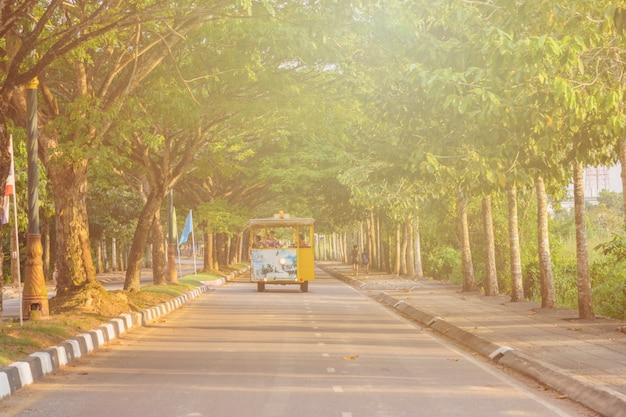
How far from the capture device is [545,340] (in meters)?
16.0

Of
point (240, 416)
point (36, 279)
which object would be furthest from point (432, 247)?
point (240, 416)

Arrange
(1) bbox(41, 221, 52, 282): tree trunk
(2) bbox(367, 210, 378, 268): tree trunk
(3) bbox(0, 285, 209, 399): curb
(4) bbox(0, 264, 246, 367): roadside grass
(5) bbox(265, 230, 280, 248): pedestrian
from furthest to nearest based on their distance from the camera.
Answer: (2) bbox(367, 210, 378, 268): tree trunk → (1) bbox(41, 221, 52, 282): tree trunk → (5) bbox(265, 230, 280, 248): pedestrian → (4) bbox(0, 264, 246, 367): roadside grass → (3) bbox(0, 285, 209, 399): curb

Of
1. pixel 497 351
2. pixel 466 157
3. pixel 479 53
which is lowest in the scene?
pixel 497 351

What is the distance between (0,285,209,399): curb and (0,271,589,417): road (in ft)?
0.57

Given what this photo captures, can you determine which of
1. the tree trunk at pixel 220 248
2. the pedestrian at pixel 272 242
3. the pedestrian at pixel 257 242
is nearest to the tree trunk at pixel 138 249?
the pedestrian at pixel 272 242

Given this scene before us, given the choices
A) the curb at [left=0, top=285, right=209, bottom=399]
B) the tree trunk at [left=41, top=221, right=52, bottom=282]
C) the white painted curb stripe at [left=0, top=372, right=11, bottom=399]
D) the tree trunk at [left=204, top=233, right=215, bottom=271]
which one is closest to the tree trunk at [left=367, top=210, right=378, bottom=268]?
the tree trunk at [left=204, top=233, right=215, bottom=271]

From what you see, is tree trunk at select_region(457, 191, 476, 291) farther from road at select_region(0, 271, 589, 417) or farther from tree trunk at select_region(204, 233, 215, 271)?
tree trunk at select_region(204, 233, 215, 271)

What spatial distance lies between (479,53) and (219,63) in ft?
41.5

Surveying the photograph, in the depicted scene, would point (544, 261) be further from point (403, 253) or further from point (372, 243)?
point (372, 243)

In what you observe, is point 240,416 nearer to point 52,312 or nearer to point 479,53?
point 479,53

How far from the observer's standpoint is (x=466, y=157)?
1634cm

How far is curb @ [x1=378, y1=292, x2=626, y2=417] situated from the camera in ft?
31.8

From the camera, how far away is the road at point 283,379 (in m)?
9.95

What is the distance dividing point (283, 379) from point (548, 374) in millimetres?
3162
